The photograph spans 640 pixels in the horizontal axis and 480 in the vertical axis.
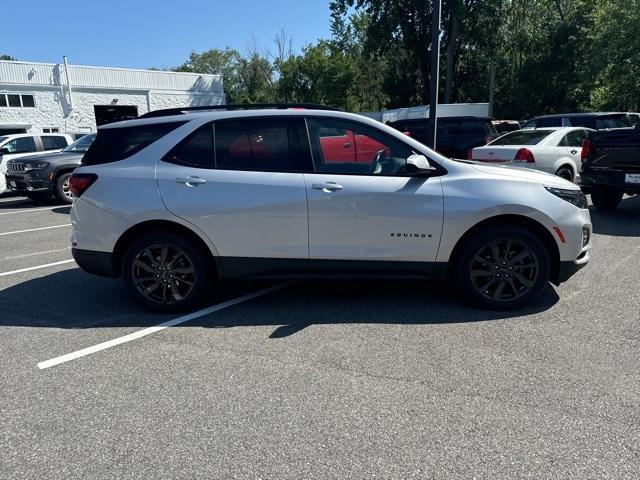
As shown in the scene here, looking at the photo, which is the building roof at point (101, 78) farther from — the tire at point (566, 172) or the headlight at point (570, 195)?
the headlight at point (570, 195)

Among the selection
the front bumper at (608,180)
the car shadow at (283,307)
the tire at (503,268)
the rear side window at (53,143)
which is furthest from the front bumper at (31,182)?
the front bumper at (608,180)

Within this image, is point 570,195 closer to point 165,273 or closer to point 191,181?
point 191,181

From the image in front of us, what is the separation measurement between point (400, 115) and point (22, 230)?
19481mm

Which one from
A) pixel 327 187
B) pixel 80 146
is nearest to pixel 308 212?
pixel 327 187

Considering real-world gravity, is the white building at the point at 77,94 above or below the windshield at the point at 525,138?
above

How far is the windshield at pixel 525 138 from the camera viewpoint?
410 inches

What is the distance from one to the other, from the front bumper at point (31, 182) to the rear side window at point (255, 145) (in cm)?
911

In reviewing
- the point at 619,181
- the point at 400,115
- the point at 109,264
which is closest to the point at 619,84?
the point at 400,115

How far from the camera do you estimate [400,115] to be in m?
24.9

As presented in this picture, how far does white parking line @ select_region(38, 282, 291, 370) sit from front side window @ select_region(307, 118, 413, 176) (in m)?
1.51

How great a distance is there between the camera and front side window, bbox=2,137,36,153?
14.1 meters

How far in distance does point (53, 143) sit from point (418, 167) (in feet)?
46.1

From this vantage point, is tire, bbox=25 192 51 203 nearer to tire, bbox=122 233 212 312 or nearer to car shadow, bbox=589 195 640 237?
tire, bbox=122 233 212 312

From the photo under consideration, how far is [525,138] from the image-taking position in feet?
34.9
